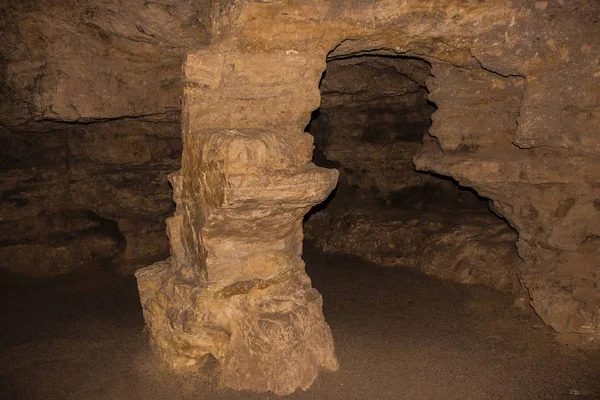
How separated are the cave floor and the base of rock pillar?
0.16 m

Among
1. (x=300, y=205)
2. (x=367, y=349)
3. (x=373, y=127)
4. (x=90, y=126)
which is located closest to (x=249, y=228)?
(x=300, y=205)

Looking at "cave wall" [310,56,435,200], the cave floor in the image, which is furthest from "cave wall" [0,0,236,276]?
"cave wall" [310,56,435,200]

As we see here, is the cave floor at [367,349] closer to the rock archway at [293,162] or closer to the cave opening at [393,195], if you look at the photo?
the rock archway at [293,162]

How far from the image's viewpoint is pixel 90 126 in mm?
7004

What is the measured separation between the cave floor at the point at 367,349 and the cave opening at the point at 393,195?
445 millimetres

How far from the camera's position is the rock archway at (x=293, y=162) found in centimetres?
400

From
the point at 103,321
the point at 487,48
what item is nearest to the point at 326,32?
the point at 487,48

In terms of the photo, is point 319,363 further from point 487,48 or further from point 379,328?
point 487,48

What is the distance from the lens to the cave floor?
4371 millimetres

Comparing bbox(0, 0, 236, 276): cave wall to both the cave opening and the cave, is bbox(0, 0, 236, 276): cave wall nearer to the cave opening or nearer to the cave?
the cave

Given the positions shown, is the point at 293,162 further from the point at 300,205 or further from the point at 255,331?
the point at 255,331

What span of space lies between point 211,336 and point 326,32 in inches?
115

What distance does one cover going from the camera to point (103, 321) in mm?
5797

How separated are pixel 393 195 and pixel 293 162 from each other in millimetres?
4493
